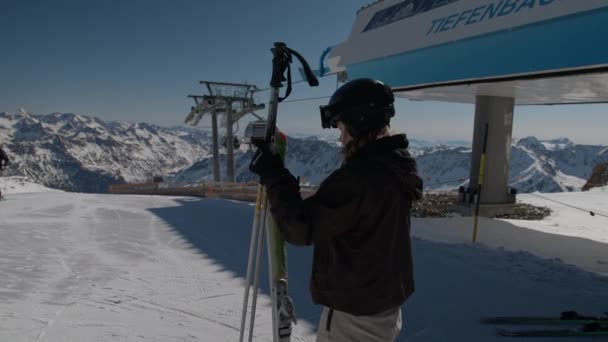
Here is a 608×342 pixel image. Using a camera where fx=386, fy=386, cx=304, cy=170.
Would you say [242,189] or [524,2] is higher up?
[524,2]

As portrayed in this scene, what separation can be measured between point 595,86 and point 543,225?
3255mm

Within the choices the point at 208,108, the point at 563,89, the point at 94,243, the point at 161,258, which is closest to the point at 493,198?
the point at 563,89

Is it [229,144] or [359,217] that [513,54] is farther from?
[229,144]

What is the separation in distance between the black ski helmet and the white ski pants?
2.90 feet

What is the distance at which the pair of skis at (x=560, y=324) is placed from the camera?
3.49 metres

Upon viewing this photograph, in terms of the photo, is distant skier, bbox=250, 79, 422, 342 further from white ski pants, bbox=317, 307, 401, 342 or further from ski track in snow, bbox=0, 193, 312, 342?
ski track in snow, bbox=0, 193, 312, 342

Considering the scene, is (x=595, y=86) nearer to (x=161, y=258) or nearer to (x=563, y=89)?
(x=563, y=89)

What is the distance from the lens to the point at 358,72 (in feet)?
32.3

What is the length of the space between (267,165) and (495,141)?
10.2 metres

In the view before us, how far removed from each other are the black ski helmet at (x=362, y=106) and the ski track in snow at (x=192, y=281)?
2.36m

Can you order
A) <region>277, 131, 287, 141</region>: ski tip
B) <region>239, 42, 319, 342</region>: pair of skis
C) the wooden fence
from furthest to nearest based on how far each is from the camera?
the wooden fence
<region>277, 131, 287, 141</region>: ski tip
<region>239, 42, 319, 342</region>: pair of skis

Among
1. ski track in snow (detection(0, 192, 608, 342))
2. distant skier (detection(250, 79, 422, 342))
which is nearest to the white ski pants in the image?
distant skier (detection(250, 79, 422, 342))

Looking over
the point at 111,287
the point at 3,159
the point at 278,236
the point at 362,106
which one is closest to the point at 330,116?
the point at 362,106

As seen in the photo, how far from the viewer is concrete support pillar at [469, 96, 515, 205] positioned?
10.4m
